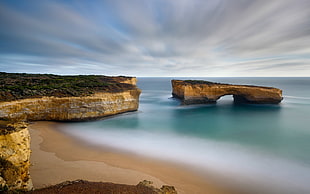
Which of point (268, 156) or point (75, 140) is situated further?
point (75, 140)

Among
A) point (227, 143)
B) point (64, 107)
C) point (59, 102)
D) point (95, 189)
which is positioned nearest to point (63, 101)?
point (59, 102)

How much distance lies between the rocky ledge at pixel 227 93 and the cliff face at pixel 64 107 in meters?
12.5

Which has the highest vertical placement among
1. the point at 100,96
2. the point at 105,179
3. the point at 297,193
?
the point at 100,96

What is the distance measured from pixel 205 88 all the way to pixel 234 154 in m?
17.4

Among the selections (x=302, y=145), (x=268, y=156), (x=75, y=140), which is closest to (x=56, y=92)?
(x=75, y=140)

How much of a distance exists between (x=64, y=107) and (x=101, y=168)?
9.74m

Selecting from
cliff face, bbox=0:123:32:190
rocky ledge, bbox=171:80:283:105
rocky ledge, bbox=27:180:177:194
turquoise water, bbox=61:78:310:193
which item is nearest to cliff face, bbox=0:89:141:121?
turquoise water, bbox=61:78:310:193

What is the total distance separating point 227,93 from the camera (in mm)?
25609

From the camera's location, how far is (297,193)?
243 inches

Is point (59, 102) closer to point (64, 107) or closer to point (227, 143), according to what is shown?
point (64, 107)

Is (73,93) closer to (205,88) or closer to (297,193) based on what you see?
(297,193)

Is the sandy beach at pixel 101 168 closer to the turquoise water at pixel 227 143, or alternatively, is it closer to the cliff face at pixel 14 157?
the turquoise water at pixel 227 143

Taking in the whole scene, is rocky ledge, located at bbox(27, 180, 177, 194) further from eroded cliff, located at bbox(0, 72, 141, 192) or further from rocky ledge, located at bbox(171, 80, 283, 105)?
rocky ledge, located at bbox(171, 80, 283, 105)

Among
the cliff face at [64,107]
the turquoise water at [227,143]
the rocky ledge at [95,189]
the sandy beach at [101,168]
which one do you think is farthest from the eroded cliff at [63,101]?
the rocky ledge at [95,189]
